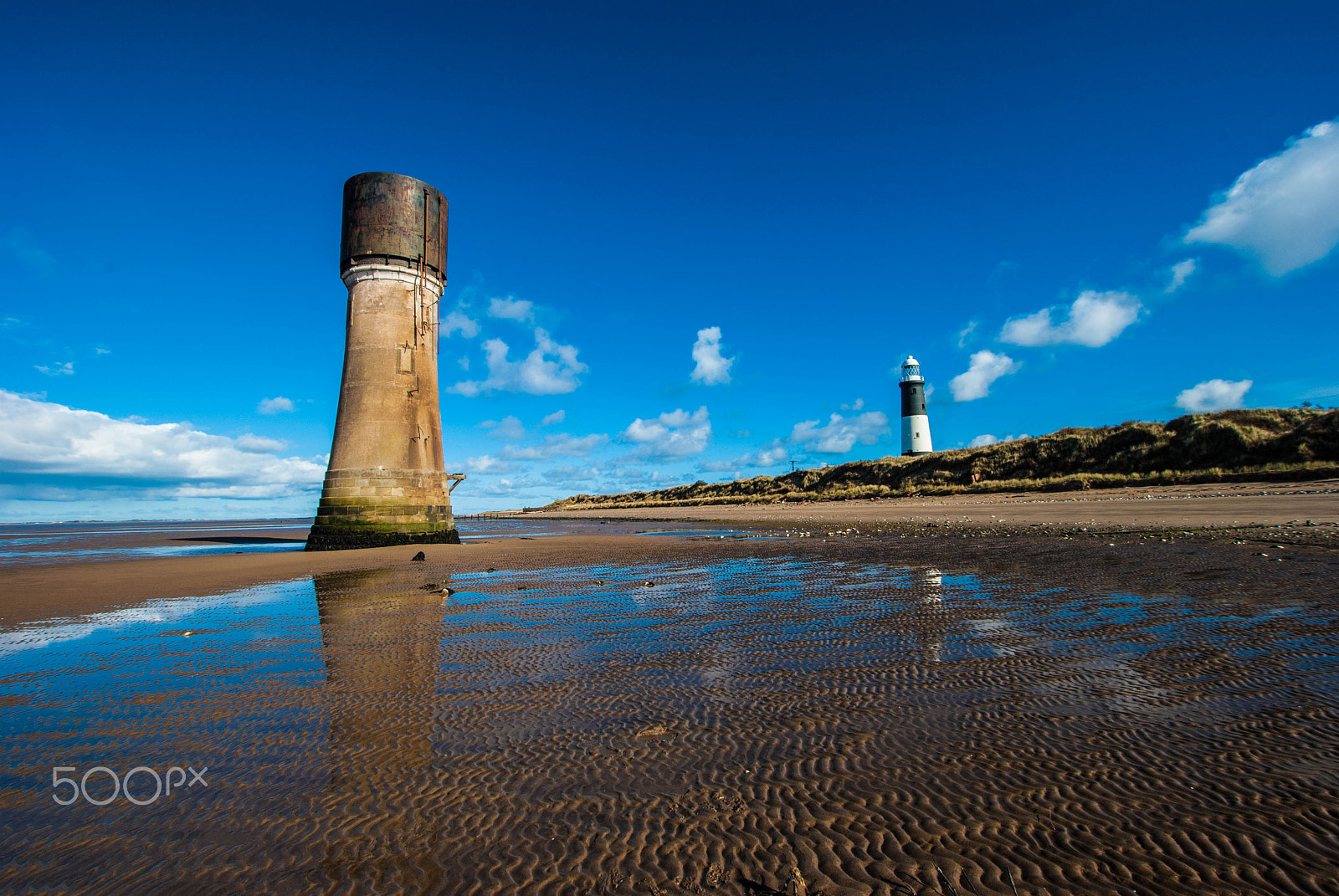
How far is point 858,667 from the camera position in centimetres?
383

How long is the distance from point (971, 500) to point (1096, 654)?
25.4 meters

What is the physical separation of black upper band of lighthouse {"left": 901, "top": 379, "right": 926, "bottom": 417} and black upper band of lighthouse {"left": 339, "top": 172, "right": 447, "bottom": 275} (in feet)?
146

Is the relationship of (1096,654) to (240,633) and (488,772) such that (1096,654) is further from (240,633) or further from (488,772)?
(240,633)

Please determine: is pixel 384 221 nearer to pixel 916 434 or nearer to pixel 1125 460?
pixel 1125 460

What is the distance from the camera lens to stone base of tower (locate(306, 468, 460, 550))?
16172mm

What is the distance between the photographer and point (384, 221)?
682 inches

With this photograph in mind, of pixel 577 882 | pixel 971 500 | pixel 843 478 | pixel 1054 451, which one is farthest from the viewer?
pixel 843 478

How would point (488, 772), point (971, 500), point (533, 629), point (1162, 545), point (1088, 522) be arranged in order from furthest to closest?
point (971, 500)
point (1088, 522)
point (1162, 545)
point (533, 629)
point (488, 772)

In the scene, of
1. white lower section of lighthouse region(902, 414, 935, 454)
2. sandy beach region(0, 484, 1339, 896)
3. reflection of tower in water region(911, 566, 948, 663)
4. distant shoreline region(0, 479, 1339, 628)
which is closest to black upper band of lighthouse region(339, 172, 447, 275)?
distant shoreline region(0, 479, 1339, 628)

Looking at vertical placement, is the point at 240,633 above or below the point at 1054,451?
below

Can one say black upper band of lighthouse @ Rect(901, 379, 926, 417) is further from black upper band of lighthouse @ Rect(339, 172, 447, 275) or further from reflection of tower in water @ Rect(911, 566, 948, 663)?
reflection of tower in water @ Rect(911, 566, 948, 663)

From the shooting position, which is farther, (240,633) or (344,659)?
(240,633)

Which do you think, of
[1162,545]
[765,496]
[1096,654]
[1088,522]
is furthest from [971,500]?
[1096,654]

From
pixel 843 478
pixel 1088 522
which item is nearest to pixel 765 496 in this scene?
pixel 843 478
